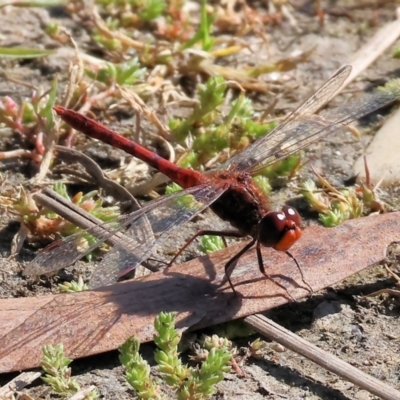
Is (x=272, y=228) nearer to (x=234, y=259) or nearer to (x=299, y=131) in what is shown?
(x=234, y=259)

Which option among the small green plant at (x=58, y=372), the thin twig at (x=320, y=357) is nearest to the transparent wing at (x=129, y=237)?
the small green plant at (x=58, y=372)

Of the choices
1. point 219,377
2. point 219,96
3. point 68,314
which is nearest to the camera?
point 219,377

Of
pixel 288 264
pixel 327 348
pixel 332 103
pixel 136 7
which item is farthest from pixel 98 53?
pixel 327 348

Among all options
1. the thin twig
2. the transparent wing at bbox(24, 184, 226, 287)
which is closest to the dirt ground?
the thin twig

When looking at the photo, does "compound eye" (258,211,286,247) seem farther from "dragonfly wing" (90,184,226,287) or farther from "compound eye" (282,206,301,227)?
"dragonfly wing" (90,184,226,287)

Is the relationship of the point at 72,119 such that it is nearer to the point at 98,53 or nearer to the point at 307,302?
the point at 98,53

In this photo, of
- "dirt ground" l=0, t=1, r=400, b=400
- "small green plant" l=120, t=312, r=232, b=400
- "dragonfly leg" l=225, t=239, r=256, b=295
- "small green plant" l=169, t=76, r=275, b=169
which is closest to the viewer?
"small green plant" l=120, t=312, r=232, b=400
